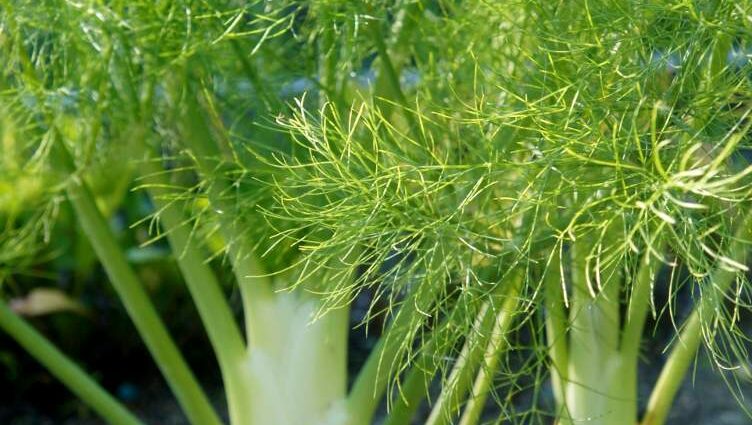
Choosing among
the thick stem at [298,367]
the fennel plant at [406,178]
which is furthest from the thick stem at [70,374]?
the thick stem at [298,367]

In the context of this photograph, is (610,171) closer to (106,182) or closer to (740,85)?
(740,85)

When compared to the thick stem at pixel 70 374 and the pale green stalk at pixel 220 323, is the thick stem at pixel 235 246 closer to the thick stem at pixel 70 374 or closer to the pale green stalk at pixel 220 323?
the pale green stalk at pixel 220 323

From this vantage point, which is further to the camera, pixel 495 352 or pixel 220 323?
pixel 220 323

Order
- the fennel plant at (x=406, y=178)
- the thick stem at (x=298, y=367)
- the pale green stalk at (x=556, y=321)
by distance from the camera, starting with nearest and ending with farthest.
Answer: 1. the fennel plant at (x=406, y=178)
2. the pale green stalk at (x=556, y=321)
3. the thick stem at (x=298, y=367)

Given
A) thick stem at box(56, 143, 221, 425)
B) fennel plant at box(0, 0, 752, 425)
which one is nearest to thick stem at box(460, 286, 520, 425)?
fennel plant at box(0, 0, 752, 425)

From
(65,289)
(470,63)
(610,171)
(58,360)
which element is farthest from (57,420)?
(610,171)

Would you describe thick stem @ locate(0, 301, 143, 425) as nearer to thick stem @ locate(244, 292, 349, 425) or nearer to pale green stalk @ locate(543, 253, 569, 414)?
thick stem @ locate(244, 292, 349, 425)

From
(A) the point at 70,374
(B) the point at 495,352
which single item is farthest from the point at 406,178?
(A) the point at 70,374

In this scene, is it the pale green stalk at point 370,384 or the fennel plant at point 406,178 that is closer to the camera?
the fennel plant at point 406,178

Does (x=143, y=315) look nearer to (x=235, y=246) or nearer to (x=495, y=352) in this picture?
(x=235, y=246)
